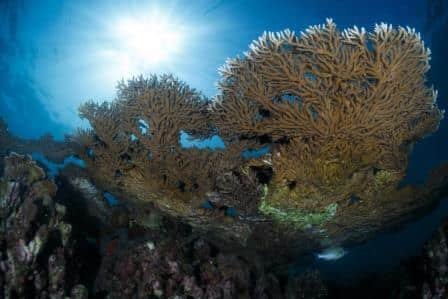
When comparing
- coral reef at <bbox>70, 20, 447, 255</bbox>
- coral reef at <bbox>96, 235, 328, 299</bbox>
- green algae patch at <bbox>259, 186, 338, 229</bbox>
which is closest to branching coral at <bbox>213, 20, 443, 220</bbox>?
coral reef at <bbox>70, 20, 447, 255</bbox>

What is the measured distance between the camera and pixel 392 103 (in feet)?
16.7

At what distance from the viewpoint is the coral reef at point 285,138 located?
4.71 metres

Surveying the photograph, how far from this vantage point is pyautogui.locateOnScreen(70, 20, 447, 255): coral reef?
4.71 metres

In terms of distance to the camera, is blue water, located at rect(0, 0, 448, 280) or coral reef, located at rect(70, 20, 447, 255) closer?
coral reef, located at rect(70, 20, 447, 255)

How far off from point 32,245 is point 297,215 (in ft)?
16.6

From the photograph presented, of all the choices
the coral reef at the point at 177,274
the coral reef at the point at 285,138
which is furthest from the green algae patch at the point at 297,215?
the coral reef at the point at 177,274

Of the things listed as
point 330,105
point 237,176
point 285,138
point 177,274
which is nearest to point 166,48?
point 237,176

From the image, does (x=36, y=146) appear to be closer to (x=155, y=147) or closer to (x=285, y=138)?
(x=155, y=147)

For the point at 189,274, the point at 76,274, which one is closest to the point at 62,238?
the point at 76,274

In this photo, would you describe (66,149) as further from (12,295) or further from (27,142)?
(12,295)

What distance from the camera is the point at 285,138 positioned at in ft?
19.6

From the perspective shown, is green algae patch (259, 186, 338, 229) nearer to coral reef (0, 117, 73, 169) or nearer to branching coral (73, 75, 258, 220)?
branching coral (73, 75, 258, 220)

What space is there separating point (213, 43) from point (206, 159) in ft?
48.6

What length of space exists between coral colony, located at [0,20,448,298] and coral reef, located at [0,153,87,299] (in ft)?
0.06
